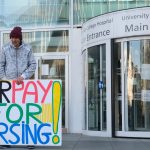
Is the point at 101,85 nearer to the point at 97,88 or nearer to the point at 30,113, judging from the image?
the point at 97,88

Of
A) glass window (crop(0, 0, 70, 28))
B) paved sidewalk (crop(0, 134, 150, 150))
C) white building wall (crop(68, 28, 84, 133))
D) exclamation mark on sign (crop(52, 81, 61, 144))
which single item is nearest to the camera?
exclamation mark on sign (crop(52, 81, 61, 144))

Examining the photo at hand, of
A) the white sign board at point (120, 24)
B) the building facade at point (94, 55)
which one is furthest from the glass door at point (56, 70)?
the white sign board at point (120, 24)

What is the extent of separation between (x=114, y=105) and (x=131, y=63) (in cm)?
105

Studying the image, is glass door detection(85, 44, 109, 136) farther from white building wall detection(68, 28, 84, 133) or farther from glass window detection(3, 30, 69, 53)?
glass window detection(3, 30, 69, 53)

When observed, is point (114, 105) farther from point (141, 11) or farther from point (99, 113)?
point (141, 11)

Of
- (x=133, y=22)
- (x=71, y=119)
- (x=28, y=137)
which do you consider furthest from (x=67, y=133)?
(x=28, y=137)

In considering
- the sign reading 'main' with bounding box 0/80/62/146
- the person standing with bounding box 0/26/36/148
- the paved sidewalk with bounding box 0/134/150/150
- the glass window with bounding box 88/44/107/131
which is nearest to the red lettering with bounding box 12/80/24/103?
the sign reading 'main' with bounding box 0/80/62/146

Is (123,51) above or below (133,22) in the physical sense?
below

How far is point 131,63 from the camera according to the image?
10.3 m

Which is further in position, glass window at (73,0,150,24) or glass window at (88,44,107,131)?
glass window at (73,0,150,24)

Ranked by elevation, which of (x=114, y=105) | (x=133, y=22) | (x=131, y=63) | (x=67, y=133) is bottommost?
(x=67, y=133)

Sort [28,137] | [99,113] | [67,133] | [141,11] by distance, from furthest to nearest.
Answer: [67,133], [99,113], [141,11], [28,137]

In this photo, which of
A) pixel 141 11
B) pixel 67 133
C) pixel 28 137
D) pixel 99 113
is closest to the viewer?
pixel 28 137

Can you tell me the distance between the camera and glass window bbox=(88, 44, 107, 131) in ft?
34.8
